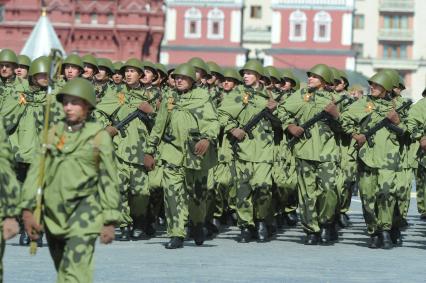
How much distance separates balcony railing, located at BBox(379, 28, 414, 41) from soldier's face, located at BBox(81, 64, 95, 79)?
107 m

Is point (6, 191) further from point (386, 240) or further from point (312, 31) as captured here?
point (312, 31)

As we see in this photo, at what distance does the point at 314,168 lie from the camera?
18.9 metres

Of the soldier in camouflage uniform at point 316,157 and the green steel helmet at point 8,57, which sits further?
the green steel helmet at point 8,57

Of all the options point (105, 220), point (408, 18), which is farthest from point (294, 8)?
point (105, 220)

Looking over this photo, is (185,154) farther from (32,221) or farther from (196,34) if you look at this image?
(196,34)

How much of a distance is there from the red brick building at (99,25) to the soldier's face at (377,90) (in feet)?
283

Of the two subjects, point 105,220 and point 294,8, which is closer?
point 105,220

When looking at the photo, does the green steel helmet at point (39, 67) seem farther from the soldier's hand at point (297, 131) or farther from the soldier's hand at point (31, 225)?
the soldier's hand at point (31, 225)

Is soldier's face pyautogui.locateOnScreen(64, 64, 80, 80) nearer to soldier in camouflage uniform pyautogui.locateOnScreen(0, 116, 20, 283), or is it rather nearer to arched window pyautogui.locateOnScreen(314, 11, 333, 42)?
soldier in camouflage uniform pyautogui.locateOnScreen(0, 116, 20, 283)

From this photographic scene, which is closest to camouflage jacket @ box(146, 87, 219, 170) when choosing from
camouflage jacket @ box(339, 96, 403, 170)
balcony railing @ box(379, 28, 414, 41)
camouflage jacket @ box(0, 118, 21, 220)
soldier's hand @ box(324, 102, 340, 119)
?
soldier's hand @ box(324, 102, 340, 119)

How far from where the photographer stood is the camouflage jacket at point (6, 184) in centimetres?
1090

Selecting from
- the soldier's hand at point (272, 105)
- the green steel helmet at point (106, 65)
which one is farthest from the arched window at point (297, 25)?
the soldier's hand at point (272, 105)

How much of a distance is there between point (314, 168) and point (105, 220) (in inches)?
327

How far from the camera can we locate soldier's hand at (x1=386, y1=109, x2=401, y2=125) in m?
18.2
